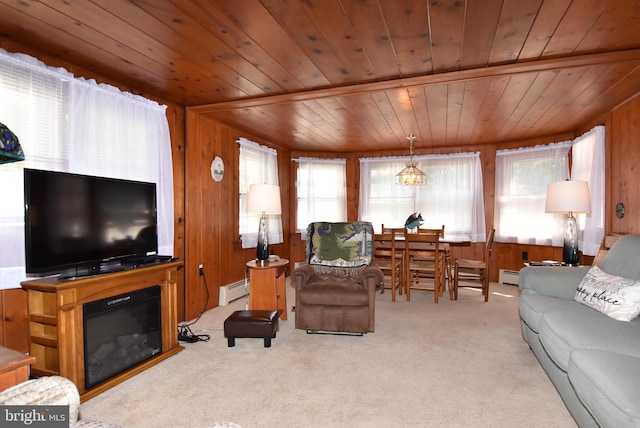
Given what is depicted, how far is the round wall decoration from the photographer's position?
156 inches

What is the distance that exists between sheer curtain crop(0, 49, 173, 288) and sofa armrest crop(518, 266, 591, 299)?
10.2 ft

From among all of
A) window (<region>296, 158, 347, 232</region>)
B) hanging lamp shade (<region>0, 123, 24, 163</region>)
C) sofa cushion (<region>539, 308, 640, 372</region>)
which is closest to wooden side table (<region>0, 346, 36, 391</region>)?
hanging lamp shade (<region>0, 123, 24, 163</region>)

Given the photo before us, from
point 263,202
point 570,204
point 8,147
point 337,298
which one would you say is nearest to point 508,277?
point 570,204

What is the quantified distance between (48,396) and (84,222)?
1.44 meters

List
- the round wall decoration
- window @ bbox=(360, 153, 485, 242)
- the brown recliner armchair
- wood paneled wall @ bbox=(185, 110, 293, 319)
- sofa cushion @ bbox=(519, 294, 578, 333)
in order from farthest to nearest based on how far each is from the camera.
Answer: window @ bbox=(360, 153, 485, 242) < the round wall decoration < wood paneled wall @ bbox=(185, 110, 293, 319) < the brown recliner armchair < sofa cushion @ bbox=(519, 294, 578, 333)

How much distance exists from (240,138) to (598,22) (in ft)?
11.9

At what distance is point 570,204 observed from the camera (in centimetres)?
329

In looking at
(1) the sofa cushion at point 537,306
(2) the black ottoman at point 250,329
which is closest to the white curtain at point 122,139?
(2) the black ottoman at point 250,329

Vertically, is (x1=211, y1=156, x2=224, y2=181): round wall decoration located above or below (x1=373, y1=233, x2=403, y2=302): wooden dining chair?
above

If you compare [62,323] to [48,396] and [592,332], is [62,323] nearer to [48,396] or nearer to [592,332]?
[48,396]

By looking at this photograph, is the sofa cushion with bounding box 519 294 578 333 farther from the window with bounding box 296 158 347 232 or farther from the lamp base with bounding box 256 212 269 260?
the window with bounding box 296 158 347 232

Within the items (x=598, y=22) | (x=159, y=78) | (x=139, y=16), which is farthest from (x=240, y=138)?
(x=598, y=22)

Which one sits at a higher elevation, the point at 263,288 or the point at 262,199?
the point at 262,199

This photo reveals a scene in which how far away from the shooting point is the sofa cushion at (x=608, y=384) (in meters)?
1.19
